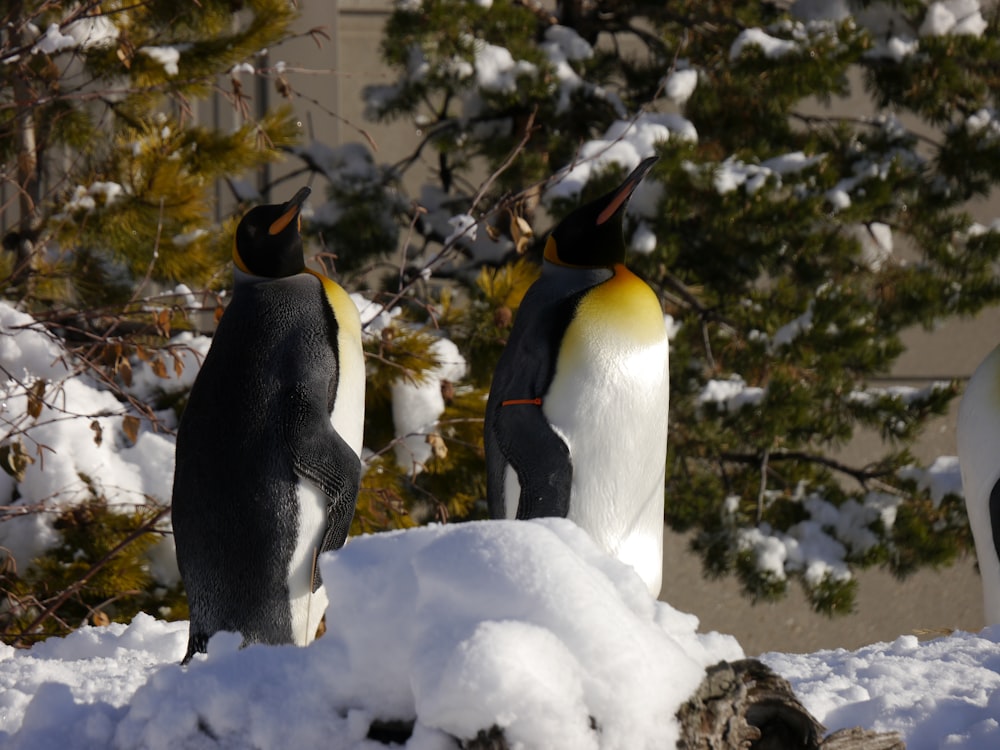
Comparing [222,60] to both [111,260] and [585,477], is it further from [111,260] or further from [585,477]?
[585,477]

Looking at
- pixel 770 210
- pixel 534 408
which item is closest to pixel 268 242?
pixel 534 408

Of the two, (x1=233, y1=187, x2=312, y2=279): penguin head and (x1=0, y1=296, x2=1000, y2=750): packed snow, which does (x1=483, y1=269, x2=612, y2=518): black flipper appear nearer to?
(x1=233, y1=187, x2=312, y2=279): penguin head

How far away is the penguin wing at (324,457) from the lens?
1585 mm

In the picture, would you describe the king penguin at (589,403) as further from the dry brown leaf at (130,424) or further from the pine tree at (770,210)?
the pine tree at (770,210)

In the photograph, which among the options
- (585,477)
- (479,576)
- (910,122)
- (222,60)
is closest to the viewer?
(479,576)

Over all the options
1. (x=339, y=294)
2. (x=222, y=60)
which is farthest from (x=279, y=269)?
(x=222, y=60)

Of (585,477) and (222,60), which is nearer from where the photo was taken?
(585,477)

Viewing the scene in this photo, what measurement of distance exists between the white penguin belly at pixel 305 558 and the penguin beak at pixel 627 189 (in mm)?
534

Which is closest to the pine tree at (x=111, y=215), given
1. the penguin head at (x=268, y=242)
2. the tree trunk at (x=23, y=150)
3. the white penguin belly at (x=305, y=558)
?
the tree trunk at (x=23, y=150)

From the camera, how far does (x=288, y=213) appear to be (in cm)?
166

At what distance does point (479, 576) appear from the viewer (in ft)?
2.62

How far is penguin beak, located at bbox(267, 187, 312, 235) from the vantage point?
1.65 m

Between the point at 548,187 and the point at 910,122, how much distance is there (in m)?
2.29

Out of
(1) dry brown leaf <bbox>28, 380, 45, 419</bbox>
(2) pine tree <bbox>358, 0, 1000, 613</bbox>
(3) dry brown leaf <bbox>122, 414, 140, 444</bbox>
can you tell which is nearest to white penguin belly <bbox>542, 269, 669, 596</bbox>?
(3) dry brown leaf <bbox>122, 414, 140, 444</bbox>
